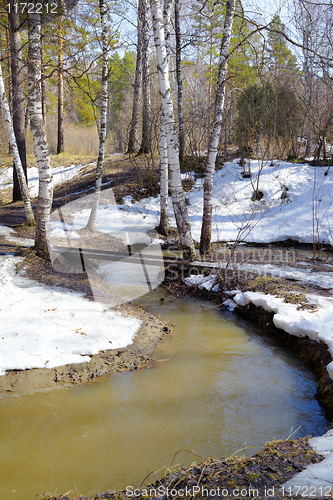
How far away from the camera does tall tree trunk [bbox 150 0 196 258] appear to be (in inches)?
224

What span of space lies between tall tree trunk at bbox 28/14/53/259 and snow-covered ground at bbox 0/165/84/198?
8581mm

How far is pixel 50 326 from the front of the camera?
14.3ft

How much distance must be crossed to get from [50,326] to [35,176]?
44.4 feet

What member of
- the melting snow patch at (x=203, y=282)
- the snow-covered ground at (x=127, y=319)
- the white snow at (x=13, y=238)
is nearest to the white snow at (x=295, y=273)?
the snow-covered ground at (x=127, y=319)

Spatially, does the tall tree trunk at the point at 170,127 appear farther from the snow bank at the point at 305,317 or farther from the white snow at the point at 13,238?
the white snow at the point at 13,238

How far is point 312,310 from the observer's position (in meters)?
4.66

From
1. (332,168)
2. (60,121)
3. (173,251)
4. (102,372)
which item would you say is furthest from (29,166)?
(102,372)

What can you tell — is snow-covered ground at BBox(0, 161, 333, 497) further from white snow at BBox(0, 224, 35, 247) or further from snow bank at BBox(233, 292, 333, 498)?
white snow at BBox(0, 224, 35, 247)

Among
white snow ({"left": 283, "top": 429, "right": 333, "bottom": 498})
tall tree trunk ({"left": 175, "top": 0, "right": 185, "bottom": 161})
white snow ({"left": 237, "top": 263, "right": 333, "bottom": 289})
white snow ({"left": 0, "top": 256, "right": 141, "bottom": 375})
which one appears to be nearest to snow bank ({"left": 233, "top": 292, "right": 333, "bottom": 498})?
white snow ({"left": 283, "top": 429, "right": 333, "bottom": 498})

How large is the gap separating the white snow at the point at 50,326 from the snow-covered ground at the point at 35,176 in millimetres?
9871

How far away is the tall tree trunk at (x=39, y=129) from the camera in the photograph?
542 centimetres

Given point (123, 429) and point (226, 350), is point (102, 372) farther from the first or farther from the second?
point (226, 350)

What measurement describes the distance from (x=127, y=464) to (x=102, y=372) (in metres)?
1.32

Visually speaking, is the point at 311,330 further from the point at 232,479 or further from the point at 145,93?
the point at 145,93
